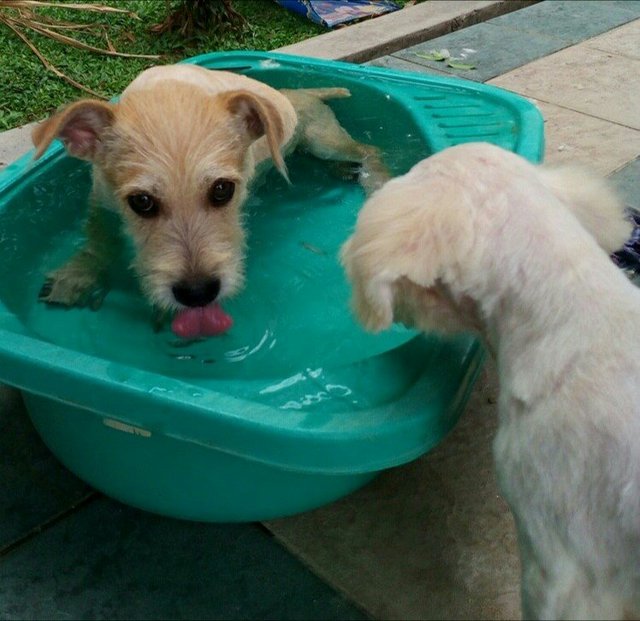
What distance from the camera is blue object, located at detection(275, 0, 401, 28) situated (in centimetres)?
678

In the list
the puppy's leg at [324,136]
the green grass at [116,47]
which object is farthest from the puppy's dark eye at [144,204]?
the green grass at [116,47]

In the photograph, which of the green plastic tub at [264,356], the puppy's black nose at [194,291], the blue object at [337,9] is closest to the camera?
the green plastic tub at [264,356]

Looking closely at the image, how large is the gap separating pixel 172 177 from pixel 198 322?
563 millimetres

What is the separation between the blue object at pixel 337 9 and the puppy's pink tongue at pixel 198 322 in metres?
4.54

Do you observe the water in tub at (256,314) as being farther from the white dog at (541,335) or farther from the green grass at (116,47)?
the green grass at (116,47)

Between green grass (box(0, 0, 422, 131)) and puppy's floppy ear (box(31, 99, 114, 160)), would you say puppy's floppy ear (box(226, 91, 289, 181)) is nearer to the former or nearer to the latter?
puppy's floppy ear (box(31, 99, 114, 160))

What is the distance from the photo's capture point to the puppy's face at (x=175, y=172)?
112 inches

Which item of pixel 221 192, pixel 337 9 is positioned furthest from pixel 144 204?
pixel 337 9

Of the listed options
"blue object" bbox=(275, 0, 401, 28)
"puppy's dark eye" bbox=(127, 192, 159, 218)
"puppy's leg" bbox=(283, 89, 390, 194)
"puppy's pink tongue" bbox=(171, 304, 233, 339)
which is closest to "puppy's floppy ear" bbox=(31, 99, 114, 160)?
"puppy's dark eye" bbox=(127, 192, 159, 218)

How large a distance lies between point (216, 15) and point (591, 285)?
16.8ft

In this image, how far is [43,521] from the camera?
2.56 metres

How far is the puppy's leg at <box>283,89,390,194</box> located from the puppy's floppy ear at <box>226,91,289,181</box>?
906mm

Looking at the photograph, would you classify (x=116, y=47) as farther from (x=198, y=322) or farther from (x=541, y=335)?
(x=541, y=335)

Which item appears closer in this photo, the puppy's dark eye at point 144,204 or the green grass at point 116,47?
the puppy's dark eye at point 144,204
